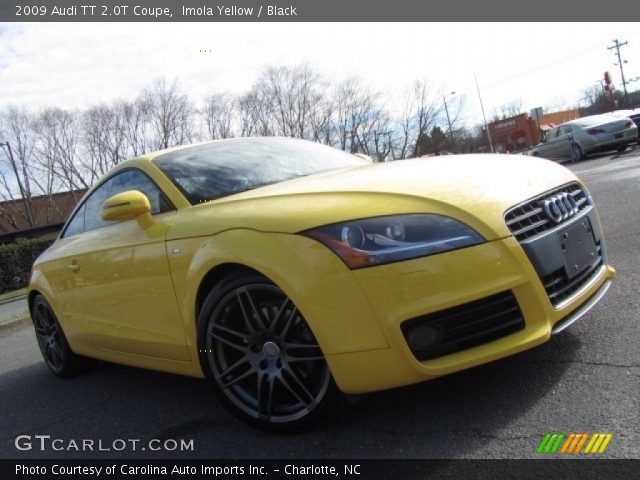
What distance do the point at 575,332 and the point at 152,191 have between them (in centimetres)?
254

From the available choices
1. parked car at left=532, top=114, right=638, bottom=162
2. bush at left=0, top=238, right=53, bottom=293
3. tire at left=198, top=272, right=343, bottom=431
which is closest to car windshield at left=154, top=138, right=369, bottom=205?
tire at left=198, top=272, right=343, bottom=431

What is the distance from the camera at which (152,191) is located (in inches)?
134

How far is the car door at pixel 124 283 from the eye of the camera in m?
3.06

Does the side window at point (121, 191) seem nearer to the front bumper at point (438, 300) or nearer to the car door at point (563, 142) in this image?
the front bumper at point (438, 300)

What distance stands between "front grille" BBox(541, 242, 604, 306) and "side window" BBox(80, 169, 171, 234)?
79.0 inches

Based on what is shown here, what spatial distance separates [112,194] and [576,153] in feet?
→ 51.1

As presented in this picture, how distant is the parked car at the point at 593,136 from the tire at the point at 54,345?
590 inches

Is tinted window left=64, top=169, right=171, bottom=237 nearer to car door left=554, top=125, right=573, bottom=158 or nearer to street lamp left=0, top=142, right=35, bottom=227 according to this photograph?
car door left=554, top=125, right=573, bottom=158

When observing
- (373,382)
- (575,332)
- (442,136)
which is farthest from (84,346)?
(442,136)

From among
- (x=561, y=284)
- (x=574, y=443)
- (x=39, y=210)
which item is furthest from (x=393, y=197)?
(x=39, y=210)

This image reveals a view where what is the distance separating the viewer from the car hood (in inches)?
94.0

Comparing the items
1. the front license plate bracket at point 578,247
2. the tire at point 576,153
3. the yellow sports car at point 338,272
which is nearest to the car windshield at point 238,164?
the yellow sports car at point 338,272

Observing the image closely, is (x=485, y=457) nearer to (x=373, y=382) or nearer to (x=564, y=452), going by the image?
(x=564, y=452)

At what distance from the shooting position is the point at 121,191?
3.85 m
